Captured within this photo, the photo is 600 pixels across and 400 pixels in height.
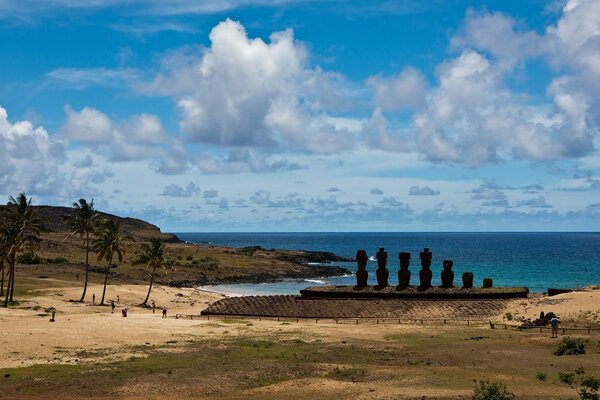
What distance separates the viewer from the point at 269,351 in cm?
4772

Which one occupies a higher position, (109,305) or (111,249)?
(111,249)

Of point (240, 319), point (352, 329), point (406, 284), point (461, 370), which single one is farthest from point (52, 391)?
point (406, 284)

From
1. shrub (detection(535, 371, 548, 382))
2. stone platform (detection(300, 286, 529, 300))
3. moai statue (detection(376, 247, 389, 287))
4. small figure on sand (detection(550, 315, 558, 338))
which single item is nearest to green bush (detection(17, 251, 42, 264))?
stone platform (detection(300, 286, 529, 300))

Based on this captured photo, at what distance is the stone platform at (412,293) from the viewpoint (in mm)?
79188

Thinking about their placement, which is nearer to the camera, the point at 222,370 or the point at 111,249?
the point at 222,370

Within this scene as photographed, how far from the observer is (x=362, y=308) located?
247ft

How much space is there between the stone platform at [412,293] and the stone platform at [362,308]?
1318 millimetres

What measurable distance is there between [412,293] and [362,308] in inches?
314

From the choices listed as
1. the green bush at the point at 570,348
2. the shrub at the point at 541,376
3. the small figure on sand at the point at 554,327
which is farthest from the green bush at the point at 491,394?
the small figure on sand at the point at 554,327

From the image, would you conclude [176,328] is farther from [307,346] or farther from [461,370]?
[461,370]

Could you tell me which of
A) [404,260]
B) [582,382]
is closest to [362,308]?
[404,260]

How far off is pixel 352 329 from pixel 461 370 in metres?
22.0

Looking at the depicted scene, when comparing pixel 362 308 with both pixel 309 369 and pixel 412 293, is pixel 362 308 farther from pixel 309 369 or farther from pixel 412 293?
pixel 309 369

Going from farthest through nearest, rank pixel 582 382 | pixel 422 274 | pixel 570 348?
pixel 422 274
pixel 570 348
pixel 582 382
